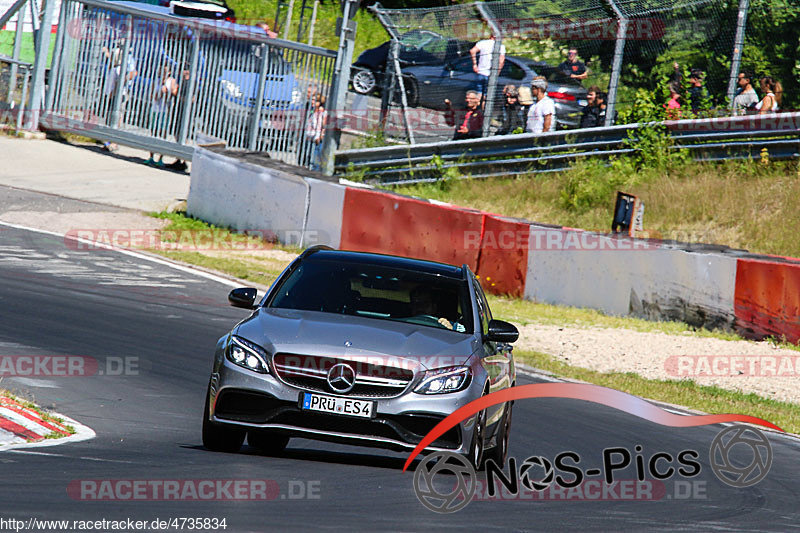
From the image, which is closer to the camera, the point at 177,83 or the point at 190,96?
the point at 190,96

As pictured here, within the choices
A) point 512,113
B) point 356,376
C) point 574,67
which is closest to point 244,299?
point 356,376

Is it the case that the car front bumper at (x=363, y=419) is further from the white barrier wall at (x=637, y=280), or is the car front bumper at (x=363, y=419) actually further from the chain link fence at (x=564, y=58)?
the chain link fence at (x=564, y=58)

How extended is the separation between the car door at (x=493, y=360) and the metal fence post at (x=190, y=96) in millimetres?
18103

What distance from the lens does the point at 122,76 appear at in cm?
2673

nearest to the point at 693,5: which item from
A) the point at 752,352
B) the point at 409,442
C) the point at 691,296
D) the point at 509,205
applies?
the point at 509,205

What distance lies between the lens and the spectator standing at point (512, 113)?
76.6ft

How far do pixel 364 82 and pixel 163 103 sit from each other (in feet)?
14.3

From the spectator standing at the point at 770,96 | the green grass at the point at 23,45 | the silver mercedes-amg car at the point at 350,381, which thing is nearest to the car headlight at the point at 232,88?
the green grass at the point at 23,45

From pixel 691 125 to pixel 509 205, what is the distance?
3.61 meters

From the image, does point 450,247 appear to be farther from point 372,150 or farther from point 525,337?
point 372,150

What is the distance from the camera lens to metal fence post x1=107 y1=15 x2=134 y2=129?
2673cm

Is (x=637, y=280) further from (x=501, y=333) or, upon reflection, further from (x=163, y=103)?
(x=163, y=103)

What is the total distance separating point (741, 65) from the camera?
20500 millimetres

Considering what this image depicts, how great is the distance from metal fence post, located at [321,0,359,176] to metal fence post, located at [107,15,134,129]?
386 cm
